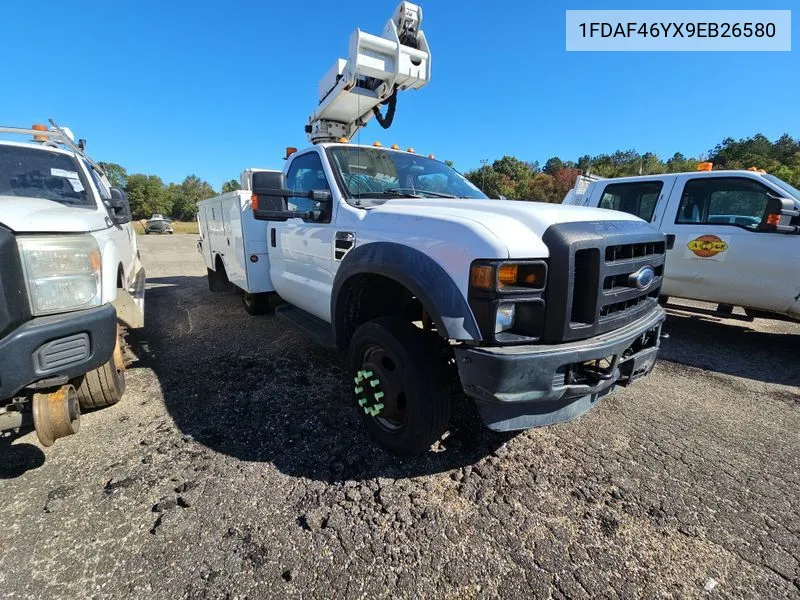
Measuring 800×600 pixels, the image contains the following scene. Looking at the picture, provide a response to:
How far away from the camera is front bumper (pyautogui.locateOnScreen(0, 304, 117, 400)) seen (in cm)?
170

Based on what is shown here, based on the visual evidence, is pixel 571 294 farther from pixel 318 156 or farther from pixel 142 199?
pixel 142 199

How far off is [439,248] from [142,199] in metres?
86.1

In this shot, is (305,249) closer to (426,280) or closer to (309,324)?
(309,324)

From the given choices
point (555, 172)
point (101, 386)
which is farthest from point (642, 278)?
point (555, 172)

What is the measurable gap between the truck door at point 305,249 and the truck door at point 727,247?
11.8ft

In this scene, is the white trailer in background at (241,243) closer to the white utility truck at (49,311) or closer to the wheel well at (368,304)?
the wheel well at (368,304)

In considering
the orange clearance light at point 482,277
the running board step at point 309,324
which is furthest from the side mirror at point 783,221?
the running board step at point 309,324

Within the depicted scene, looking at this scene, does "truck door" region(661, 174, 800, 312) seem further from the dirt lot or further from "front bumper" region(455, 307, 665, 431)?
"front bumper" region(455, 307, 665, 431)

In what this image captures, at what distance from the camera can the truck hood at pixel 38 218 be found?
5.76 ft

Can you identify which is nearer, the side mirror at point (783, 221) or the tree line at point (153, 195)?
A: the side mirror at point (783, 221)

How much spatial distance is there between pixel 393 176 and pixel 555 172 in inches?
2577

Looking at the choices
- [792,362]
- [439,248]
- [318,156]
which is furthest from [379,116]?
[792,362]

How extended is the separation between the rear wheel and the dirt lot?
0.76 ft

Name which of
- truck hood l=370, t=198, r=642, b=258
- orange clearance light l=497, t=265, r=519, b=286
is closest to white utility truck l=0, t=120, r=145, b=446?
truck hood l=370, t=198, r=642, b=258
